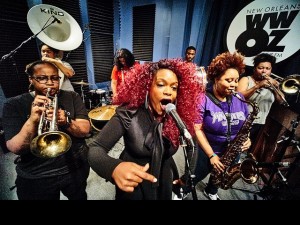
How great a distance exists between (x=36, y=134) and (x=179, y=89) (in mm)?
1600

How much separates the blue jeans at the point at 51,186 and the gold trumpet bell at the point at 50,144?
33cm

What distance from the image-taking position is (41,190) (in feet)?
5.62

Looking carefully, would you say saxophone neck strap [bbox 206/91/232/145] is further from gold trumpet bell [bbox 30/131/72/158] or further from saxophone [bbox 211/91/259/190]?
gold trumpet bell [bbox 30/131/72/158]

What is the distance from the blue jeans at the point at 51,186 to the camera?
1.69 metres

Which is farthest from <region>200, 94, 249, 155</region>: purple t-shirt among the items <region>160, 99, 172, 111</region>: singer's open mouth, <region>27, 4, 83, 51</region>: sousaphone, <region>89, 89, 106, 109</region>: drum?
<region>89, 89, 106, 109</region>: drum

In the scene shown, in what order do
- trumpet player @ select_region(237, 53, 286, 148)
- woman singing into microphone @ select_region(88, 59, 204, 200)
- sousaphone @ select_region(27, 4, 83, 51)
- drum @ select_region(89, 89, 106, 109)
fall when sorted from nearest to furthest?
woman singing into microphone @ select_region(88, 59, 204, 200)
trumpet player @ select_region(237, 53, 286, 148)
sousaphone @ select_region(27, 4, 83, 51)
drum @ select_region(89, 89, 106, 109)

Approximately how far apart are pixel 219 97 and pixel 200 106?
1.26 ft

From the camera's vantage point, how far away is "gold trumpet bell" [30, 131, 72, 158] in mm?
1566

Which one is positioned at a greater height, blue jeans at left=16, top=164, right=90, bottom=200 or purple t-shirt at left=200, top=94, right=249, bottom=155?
purple t-shirt at left=200, top=94, right=249, bottom=155

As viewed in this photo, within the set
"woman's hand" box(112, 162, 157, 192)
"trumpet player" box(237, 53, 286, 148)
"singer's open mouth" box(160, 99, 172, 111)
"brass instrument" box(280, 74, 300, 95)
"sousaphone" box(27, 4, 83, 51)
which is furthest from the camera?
"sousaphone" box(27, 4, 83, 51)

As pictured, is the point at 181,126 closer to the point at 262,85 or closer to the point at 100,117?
the point at 262,85

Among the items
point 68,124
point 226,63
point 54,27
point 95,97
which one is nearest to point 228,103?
point 226,63

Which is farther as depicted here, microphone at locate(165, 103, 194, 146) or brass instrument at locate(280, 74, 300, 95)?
brass instrument at locate(280, 74, 300, 95)

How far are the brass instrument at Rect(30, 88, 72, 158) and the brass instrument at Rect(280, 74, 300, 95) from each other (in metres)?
3.36
